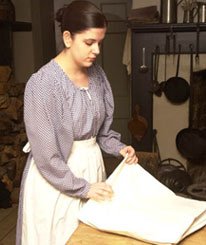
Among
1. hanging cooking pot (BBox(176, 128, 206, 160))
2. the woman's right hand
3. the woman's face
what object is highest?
the woman's face

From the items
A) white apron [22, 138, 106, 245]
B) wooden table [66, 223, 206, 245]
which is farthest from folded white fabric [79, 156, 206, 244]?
white apron [22, 138, 106, 245]

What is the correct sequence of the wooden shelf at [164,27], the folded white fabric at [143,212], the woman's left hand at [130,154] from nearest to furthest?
the folded white fabric at [143,212] → the woman's left hand at [130,154] → the wooden shelf at [164,27]

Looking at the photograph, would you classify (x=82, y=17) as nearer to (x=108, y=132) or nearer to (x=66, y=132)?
(x=66, y=132)

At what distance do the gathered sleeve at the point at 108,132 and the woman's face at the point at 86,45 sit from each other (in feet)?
0.63

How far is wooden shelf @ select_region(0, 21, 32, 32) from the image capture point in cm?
316

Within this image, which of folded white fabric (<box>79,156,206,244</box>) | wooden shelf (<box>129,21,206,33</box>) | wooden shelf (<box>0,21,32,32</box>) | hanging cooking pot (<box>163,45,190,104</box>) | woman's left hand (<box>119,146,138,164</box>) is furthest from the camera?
wooden shelf (<box>0,21,32,32</box>)

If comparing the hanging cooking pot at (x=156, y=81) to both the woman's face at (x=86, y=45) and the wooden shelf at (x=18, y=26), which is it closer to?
the wooden shelf at (x=18, y=26)

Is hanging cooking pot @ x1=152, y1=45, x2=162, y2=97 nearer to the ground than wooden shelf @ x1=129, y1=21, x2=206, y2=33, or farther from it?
nearer to the ground

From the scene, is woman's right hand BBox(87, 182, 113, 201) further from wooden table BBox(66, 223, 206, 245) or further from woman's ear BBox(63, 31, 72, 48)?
woman's ear BBox(63, 31, 72, 48)

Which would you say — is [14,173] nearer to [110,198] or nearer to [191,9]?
[191,9]

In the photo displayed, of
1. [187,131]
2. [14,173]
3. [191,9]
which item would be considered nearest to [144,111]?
[187,131]

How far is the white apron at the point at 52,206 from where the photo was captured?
1.12 metres

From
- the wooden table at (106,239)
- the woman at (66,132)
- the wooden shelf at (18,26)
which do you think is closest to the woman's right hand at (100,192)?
the woman at (66,132)

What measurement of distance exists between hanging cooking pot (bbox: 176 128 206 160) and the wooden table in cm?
189
